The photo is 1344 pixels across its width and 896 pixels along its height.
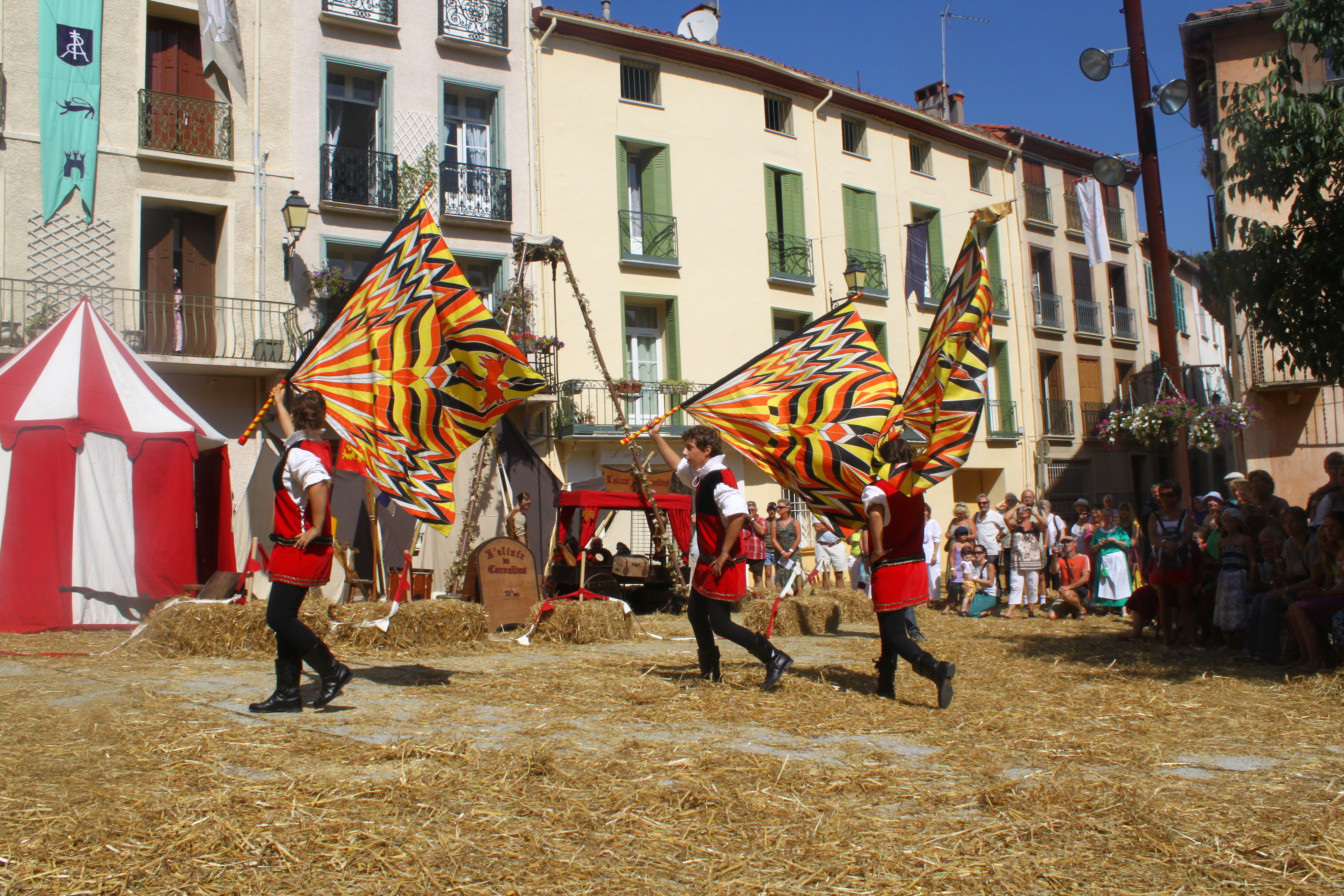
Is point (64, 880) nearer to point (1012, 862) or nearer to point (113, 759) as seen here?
point (113, 759)

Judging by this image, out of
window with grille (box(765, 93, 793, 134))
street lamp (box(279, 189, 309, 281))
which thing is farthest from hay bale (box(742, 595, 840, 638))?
window with grille (box(765, 93, 793, 134))

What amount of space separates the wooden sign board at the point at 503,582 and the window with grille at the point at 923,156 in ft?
66.3

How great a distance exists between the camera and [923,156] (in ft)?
95.6

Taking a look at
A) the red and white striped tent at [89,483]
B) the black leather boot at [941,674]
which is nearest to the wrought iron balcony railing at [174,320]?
the red and white striped tent at [89,483]

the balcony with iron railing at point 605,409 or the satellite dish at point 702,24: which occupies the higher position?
the satellite dish at point 702,24

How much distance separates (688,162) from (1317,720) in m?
A: 19.3

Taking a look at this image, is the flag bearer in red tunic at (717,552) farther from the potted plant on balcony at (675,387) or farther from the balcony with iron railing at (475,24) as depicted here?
the balcony with iron railing at (475,24)

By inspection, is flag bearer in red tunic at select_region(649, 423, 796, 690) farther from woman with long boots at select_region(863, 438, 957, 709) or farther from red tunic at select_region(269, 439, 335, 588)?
red tunic at select_region(269, 439, 335, 588)

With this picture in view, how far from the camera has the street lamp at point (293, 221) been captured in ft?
57.3

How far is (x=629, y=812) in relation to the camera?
4.13m

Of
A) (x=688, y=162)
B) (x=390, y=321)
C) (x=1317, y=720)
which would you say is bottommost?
(x=1317, y=720)

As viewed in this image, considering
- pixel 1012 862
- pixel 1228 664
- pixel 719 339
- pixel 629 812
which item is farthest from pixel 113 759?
pixel 719 339

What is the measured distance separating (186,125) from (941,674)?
16.1 metres

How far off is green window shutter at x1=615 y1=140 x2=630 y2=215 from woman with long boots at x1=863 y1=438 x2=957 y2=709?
15811 mm
